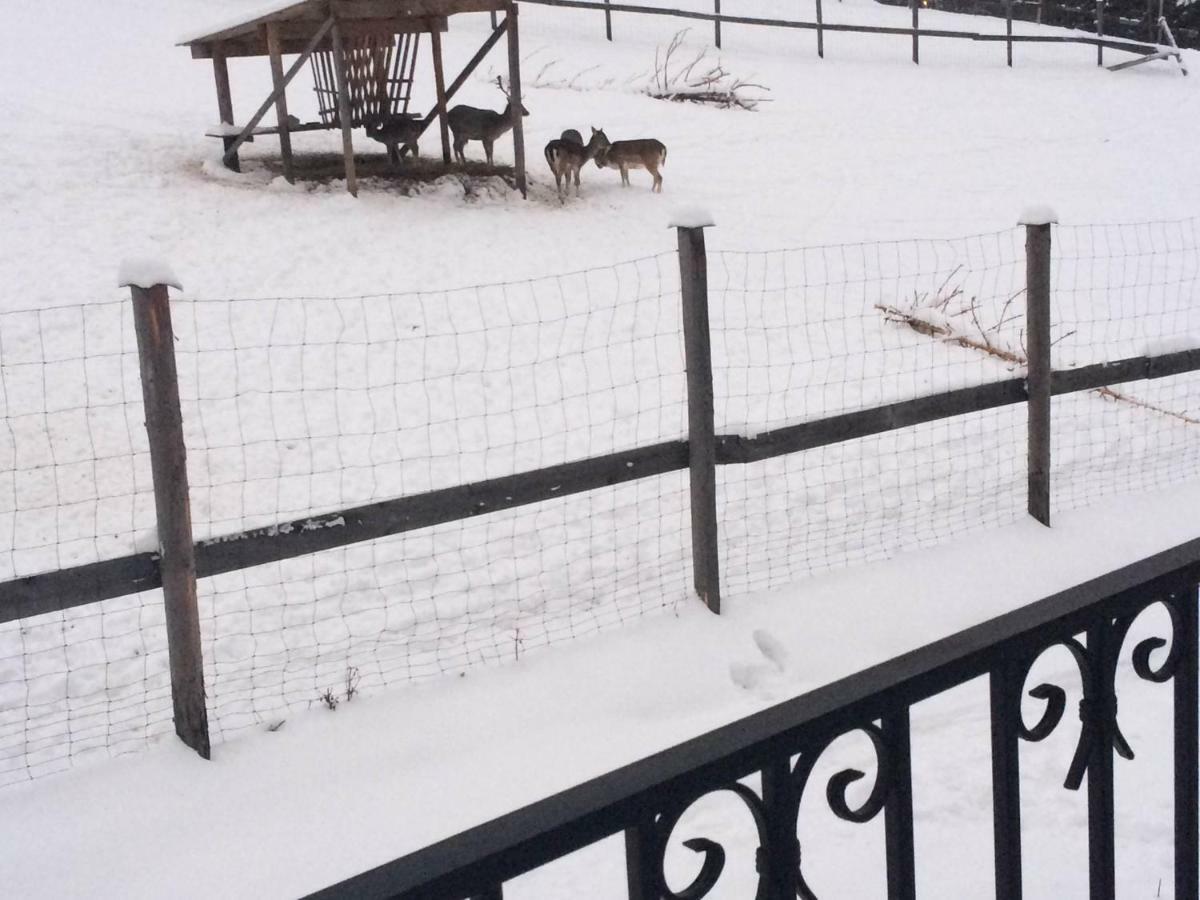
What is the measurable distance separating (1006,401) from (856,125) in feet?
40.6

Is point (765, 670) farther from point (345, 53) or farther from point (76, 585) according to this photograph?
point (345, 53)

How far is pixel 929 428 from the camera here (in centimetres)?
827

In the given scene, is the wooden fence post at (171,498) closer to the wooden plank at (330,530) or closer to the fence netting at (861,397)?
the wooden plank at (330,530)

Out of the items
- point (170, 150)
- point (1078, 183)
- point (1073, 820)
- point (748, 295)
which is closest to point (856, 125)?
point (1078, 183)

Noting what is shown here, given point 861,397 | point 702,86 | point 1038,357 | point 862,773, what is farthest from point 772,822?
point 702,86

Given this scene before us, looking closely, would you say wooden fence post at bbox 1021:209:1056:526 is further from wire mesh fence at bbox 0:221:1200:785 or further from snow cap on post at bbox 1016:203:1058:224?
wire mesh fence at bbox 0:221:1200:785

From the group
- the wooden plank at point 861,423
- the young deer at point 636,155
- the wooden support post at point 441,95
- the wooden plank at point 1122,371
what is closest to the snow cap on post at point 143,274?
the wooden plank at point 861,423

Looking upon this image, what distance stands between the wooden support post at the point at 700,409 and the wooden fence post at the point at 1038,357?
192cm

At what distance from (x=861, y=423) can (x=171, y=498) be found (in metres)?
3.01

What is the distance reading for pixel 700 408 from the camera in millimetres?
5254

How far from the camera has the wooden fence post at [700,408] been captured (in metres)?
5.21

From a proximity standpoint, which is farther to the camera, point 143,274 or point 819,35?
point 819,35

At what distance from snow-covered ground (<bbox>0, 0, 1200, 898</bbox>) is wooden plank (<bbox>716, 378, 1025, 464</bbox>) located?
0.12 meters

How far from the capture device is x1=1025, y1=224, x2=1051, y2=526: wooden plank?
6.17m
